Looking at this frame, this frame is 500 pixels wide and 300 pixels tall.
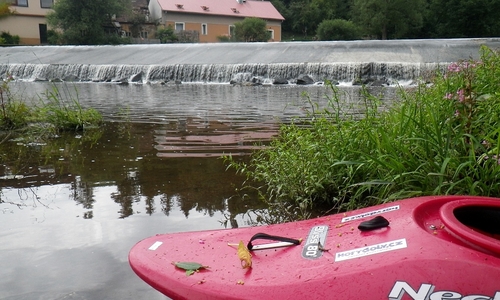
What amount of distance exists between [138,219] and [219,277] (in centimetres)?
136

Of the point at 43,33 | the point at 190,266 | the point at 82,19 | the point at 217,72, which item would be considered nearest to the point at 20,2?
the point at 43,33

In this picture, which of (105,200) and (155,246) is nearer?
(155,246)

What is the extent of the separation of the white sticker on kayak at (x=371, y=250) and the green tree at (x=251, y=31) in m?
37.4

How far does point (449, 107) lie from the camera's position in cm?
291

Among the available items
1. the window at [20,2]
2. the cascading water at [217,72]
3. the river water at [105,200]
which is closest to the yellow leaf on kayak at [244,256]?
the river water at [105,200]

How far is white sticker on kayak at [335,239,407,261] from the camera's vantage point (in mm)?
1703

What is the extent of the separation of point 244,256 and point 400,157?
4.21 feet

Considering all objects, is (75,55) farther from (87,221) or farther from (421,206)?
(421,206)

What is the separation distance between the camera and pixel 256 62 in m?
20.5

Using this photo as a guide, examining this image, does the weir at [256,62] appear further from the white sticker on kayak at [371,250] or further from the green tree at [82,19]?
the white sticker on kayak at [371,250]

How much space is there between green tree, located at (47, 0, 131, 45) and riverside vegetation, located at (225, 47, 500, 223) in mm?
34900

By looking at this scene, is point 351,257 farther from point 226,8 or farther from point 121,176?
point 226,8

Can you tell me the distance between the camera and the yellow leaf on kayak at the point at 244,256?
76.2 inches

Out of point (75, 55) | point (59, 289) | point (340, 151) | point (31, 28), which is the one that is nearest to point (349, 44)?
point (75, 55)
